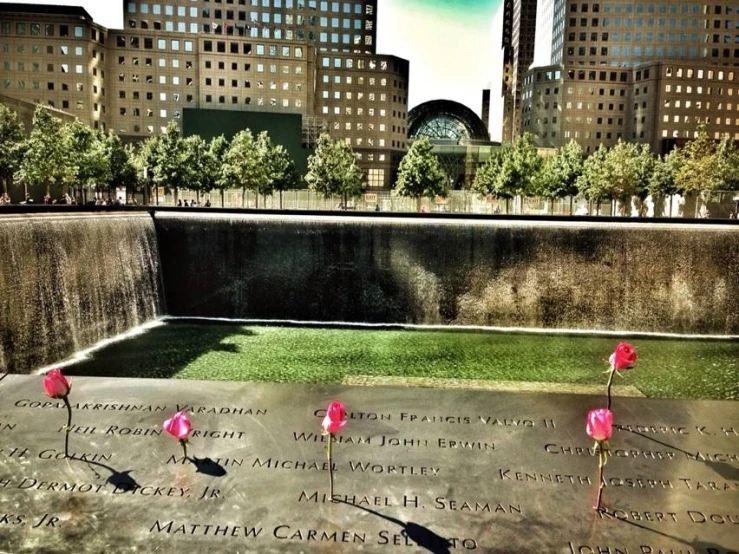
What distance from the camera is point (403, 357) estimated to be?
16.4 metres

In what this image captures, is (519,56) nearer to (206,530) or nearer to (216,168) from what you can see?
(216,168)

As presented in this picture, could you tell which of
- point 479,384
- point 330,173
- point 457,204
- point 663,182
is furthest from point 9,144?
point 663,182

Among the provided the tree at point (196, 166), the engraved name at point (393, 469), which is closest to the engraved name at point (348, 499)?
the engraved name at point (393, 469)

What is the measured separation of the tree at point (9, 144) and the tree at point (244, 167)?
55.3 ft

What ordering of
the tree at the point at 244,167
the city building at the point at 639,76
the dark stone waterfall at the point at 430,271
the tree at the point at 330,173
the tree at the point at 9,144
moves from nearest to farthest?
the dark stone waterfall at the point at 430,271, the tree at the point at 9,144, the tree at the point at 244,167, the tree at the point at 330,173, the city building at the point at 639,76

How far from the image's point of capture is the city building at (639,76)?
4222 inches

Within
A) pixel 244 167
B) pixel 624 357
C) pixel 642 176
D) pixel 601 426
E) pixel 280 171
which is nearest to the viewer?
pixel 601 426

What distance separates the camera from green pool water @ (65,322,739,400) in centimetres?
1430

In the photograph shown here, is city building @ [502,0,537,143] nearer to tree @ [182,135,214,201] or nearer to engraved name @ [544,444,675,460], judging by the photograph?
tree @ [182,135,214,201]

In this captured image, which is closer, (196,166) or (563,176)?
(196,166)

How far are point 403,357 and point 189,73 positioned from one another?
265 ft

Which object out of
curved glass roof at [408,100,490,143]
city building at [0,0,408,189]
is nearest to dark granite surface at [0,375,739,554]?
city building at [0,0,408,189]

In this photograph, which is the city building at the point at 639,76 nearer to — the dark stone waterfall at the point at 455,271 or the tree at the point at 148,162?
the tree at the point at 148,162

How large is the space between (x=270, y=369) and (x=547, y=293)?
10.8 m
